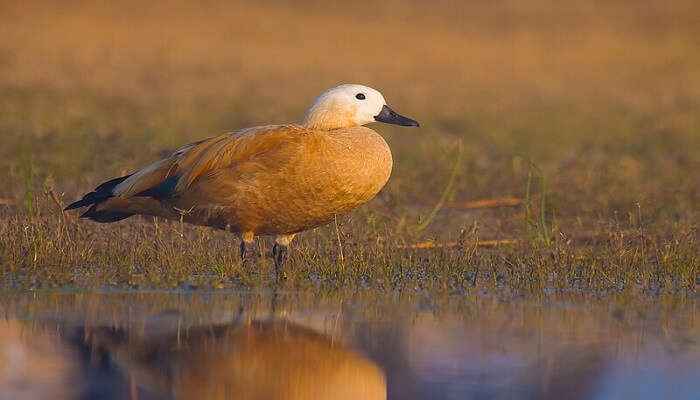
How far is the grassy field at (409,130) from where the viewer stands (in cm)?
805

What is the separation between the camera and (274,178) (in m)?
7.93

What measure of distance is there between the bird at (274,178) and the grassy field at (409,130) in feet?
0.77

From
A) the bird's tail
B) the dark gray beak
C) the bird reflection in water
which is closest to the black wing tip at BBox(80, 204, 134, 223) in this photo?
the bird's tail

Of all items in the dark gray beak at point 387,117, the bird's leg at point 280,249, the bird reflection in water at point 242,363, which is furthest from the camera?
the dark gray beak at point 387,117

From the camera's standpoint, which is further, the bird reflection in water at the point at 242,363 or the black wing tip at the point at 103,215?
the black wing tip at the point at 103,215

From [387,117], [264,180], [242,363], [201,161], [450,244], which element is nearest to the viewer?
[242,363]

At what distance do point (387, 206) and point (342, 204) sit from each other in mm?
2935

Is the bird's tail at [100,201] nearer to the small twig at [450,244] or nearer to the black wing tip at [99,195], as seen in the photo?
the black wing tip at [99,195]

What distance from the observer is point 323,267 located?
791 centimetres

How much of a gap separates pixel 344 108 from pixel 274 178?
2.52ft

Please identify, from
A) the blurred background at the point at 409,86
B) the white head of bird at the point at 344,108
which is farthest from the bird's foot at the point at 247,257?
the blurred background at the point at 409,86

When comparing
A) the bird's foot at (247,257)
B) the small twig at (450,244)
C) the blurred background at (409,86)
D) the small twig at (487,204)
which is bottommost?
the bird's foot at (247,257)

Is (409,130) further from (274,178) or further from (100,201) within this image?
(274,178)

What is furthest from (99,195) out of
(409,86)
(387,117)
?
(409,86)
